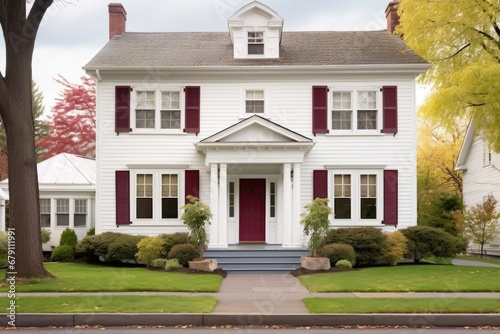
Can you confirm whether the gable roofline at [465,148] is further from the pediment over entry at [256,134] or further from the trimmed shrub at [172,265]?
the trimmed shrub at [172,265]

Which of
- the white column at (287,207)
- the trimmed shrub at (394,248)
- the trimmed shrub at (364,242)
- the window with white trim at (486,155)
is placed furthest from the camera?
the window with white trim at (486,155)

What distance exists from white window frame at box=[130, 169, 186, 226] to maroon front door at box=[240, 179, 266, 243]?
2.31m

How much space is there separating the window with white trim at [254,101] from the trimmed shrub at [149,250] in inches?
233

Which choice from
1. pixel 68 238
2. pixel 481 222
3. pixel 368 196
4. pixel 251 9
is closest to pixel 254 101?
pixel 251 9

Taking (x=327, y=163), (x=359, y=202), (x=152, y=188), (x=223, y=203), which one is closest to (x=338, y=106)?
(x=327, y=163)

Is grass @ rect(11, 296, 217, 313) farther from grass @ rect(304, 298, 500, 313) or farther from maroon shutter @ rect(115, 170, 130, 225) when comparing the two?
maroon shutter @ rect(115, 170, 130, 225)

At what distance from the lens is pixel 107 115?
23516 mm

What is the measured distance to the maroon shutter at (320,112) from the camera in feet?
76.9

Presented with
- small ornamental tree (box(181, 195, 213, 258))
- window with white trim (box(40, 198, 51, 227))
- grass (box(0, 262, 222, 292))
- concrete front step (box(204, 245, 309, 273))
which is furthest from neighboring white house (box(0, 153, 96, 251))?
small ornamental tree (box(181, 195, 213, 258))

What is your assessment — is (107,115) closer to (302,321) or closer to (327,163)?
(327,163)

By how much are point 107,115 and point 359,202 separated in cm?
971

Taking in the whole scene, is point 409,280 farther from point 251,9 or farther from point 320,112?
point 251,9

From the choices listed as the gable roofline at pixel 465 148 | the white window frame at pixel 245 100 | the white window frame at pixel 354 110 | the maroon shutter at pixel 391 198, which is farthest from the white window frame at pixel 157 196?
the gable roofline at pixel 465 148

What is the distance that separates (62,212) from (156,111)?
255 inches
